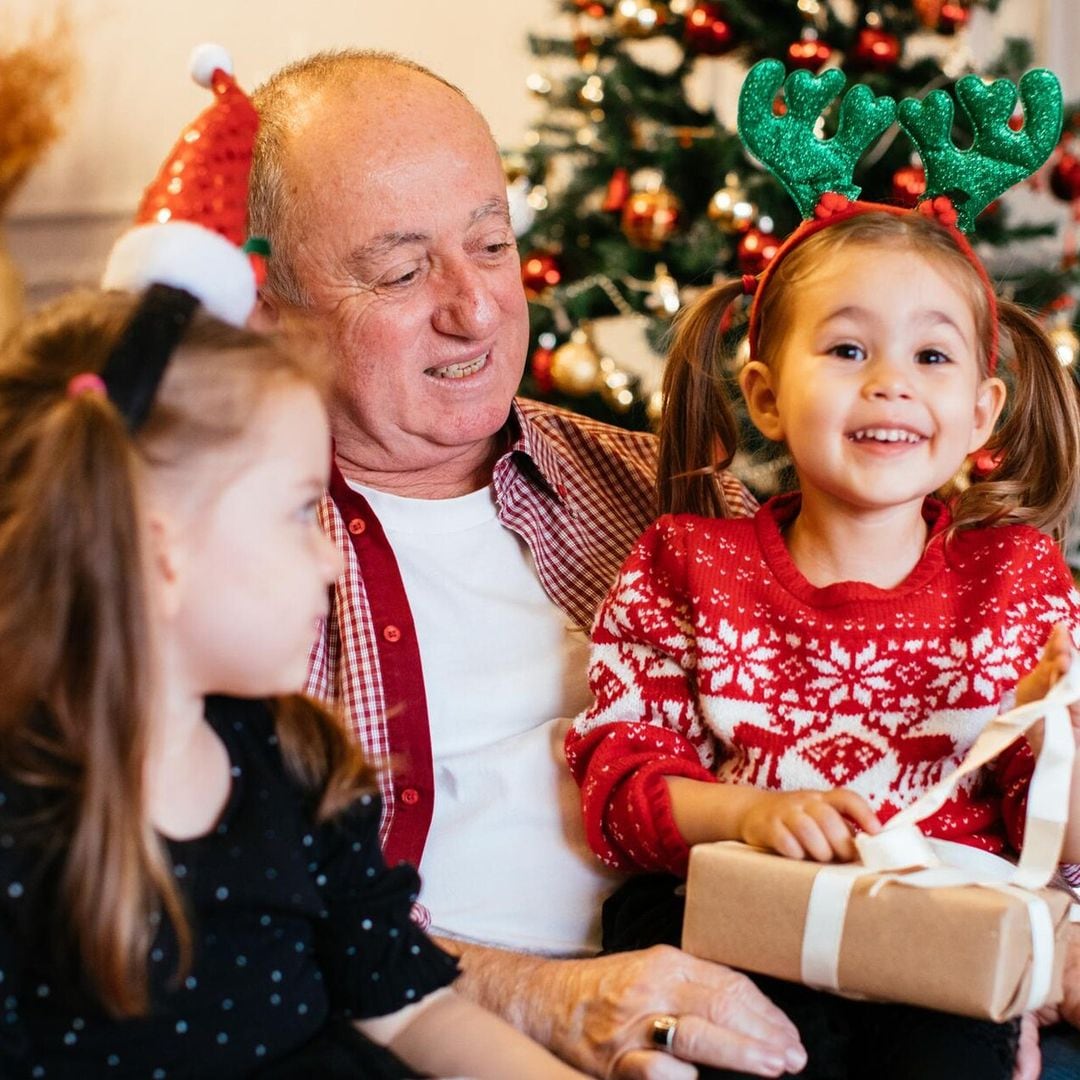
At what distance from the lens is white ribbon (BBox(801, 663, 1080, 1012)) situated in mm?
1180

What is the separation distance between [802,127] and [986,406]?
0.36 meters

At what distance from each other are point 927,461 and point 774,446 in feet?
4.20

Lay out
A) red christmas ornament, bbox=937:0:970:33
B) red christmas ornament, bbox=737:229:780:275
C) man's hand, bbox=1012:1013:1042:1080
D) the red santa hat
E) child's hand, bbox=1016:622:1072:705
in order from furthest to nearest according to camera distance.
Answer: red christmas ornament, bbox=937:0:970:33, red christmas ornament, bbox=737:229:780:275, man's hand, bbox=1012:1013:1042:1080, child's hand, bbox=1016:622:1072:705, the red santa hat

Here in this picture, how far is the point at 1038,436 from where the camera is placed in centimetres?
163

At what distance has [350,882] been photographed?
122cm

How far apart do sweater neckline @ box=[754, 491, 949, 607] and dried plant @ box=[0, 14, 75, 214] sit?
3.29m

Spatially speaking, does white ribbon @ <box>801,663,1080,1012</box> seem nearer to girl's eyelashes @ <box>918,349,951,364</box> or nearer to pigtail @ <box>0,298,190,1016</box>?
girl's eyelashes @ <box>918,349,951,364</box>

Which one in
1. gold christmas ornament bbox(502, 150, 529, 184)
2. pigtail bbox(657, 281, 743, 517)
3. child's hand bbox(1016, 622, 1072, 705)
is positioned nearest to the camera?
child's hand bbox(1016, 622, 1072, 705)

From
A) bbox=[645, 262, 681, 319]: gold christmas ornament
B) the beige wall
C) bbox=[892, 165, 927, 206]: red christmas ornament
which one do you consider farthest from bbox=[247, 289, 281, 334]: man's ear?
the beige wall

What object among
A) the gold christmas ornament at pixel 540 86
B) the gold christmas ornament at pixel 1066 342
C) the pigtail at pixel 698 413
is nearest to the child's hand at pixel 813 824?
the pigtail at pixel 698 413

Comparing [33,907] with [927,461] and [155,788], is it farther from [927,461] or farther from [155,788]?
[927,461]

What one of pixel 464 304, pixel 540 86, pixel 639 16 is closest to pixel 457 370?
pixel 464 304

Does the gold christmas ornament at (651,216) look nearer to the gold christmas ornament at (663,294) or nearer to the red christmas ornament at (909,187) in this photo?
the gold christmas ornament at (663,294)

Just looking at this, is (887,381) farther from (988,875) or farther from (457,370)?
(457,370)
